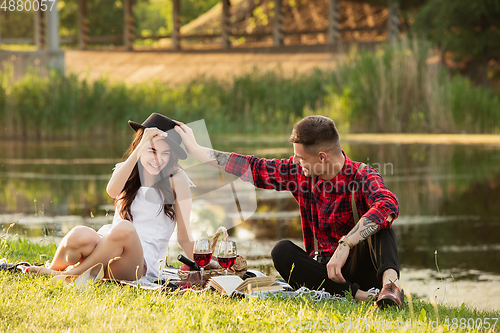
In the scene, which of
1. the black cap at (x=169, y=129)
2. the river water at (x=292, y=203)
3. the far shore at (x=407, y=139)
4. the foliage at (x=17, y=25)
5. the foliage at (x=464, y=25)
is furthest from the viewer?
the foliage at (x=17, y=25)

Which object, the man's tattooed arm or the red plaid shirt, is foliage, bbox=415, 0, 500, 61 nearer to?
the red plaid shirt

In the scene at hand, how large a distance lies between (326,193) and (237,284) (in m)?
0.72

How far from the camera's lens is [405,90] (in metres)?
14.3

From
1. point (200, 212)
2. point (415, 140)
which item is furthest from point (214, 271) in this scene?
point (415, 140)

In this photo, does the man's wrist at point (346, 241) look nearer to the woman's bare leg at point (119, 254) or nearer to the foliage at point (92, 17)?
the woman's bare leg at point (119, 254)

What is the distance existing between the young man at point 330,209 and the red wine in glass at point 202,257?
0.46m

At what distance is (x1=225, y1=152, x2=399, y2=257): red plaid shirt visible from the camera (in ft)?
10.9

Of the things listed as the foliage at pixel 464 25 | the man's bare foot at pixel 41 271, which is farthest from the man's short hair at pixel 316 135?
the foliage at pixel 464 25

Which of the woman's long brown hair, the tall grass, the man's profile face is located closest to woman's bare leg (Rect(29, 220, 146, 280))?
the woman's long brown hair

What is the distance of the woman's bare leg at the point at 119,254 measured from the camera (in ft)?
11.0

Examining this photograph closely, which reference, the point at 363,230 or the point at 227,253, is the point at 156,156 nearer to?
the point at 227,253

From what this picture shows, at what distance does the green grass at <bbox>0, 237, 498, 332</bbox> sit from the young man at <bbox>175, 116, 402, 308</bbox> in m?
0.21

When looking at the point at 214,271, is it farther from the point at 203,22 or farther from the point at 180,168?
the point at 203,22

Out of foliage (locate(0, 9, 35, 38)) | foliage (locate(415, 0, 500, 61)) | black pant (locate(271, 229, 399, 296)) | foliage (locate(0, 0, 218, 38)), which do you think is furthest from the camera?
foliage (locate(0, 0, 218, 38))
